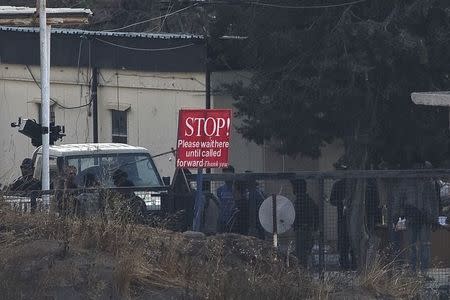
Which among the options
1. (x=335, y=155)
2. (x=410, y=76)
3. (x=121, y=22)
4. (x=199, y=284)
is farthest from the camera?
(x=121, y=22)

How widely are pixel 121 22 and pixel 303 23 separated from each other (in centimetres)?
1697

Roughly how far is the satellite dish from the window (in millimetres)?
14369

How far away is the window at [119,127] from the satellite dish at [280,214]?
566 inches

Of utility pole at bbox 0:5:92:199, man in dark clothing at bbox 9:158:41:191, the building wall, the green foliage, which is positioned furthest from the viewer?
the building wall

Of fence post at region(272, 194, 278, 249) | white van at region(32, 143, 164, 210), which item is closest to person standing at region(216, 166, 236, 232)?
fence post at region(272, 194, 278, 249)

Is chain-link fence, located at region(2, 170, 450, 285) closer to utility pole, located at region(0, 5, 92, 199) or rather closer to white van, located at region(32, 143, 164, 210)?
utility pole, located at region(0, 5, 92, 199)

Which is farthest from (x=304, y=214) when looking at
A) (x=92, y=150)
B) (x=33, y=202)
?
(x=92, y=150)

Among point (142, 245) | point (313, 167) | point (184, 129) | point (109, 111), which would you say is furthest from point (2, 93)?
point (142, 245)

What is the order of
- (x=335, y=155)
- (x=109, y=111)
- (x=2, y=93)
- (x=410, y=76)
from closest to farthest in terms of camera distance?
(x=410, y=76) → (x=335, y=155) → (x=109, y=111) → (x=2, y=93)

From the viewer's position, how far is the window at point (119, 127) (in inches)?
1040

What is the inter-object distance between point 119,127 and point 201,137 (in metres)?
14.2

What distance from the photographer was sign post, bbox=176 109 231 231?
12.6m

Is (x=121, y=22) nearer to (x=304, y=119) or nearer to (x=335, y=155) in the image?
(x=335, y=155)

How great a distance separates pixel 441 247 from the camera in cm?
1268
